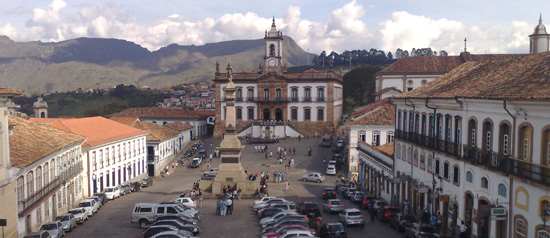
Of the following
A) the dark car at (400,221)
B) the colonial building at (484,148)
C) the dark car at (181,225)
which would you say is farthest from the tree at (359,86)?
the dark car at (181,225)

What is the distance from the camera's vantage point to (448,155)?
86.1 ft

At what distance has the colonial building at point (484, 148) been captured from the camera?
1870 cm

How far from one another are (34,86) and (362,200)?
567ft

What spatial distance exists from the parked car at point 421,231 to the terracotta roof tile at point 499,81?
6050mm

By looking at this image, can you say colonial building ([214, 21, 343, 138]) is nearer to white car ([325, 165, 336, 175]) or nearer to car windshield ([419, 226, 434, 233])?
white car ([325, 165, 336, 175])

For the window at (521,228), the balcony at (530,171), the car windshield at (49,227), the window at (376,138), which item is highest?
the balcony at (530,171)

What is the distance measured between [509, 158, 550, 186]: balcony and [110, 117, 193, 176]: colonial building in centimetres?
3864

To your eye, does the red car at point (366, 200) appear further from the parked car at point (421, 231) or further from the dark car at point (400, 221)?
the parked car at point (421, 231)

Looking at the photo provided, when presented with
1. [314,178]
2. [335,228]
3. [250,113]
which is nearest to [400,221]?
[335,228]

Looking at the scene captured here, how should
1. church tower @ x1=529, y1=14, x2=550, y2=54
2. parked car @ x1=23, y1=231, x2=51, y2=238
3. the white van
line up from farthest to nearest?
church tower @ x1=529, y1=14, x2=550, y2=54, the white van, parked car @ x1=23, y1=231, x2=51, y2=238

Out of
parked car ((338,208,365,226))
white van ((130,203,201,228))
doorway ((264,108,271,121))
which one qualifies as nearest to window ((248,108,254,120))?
doorway ((264,108,271,121))

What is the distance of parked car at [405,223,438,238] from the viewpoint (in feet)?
74.4

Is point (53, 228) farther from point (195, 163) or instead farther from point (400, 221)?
point (195, 163)

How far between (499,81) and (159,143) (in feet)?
122
